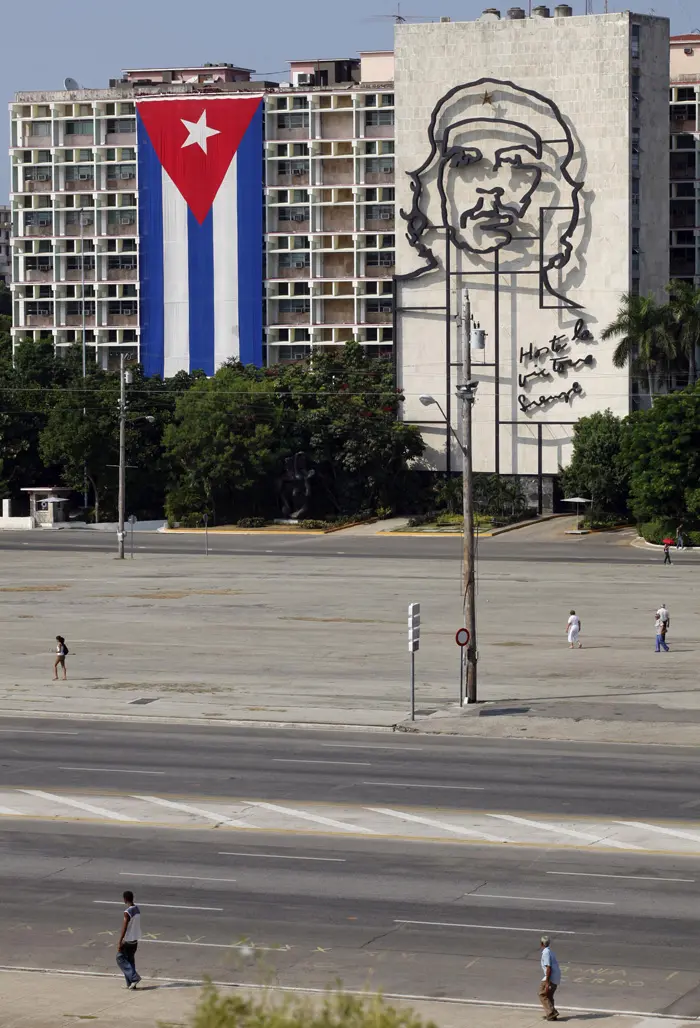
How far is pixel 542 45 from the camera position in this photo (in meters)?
112

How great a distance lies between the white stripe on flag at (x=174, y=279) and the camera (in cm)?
14038

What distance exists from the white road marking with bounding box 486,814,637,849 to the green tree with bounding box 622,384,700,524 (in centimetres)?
6496

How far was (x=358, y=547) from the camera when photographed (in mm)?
93125

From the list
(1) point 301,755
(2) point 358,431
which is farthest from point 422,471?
(1) point 301,755

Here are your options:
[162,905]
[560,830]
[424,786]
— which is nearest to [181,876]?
[162,905]

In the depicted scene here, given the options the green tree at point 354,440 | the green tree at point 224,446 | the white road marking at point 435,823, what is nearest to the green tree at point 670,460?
the green tree at point 354,440

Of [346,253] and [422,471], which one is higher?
[346,253]

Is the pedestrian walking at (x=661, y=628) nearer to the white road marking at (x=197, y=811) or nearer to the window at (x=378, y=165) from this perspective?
the white road marking at (x=197, y=811)

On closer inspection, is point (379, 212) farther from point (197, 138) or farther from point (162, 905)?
point (162, 905)

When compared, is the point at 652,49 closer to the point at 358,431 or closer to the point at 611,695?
the point at 358,431

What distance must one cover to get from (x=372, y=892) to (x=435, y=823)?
4.13 meters

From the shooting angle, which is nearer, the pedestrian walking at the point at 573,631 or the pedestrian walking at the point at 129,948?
the pedestrian walking at the point at 129,948

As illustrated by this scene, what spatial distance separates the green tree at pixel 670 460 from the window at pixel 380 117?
5896cm

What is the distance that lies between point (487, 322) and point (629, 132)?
16212 mm
